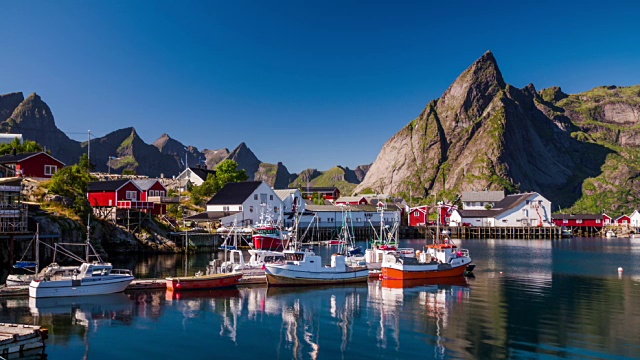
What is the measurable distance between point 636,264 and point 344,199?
101422mm

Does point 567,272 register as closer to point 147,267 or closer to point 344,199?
point 147,267

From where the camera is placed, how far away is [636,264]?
67188 millimetres

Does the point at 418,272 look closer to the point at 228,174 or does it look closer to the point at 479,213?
the point at 228,174

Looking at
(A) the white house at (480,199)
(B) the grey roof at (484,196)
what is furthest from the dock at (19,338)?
(B) the grey roof at (484,196)

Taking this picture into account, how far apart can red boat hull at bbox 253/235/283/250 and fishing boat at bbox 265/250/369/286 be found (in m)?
28.7

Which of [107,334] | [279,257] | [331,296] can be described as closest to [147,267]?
[279,257]

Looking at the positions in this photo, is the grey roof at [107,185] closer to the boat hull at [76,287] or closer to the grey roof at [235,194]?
the grey roof at [235,194]

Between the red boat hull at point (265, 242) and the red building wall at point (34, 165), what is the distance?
1496 inches

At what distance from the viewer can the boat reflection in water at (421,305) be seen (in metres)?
29.7

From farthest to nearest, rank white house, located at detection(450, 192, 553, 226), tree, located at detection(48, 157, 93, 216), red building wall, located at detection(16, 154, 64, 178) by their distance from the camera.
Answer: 1. white house, located at detection(450, 192, 553, 226)
2. red building wall, located at detection(16, 154, 64, 178)
3. tree, located at detection(48, 157, 93, 216)

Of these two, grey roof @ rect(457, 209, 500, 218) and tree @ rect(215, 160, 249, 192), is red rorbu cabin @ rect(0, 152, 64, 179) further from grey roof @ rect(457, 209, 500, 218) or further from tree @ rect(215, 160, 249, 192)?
grey roof @ rect(457, 209, 500, 218)

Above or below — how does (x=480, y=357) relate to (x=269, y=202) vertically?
below

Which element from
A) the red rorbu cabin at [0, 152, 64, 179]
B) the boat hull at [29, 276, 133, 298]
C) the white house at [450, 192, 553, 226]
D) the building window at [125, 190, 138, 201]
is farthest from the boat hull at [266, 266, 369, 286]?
the white house at [450, 192, 553, 226]

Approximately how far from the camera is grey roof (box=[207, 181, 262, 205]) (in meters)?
97.8
